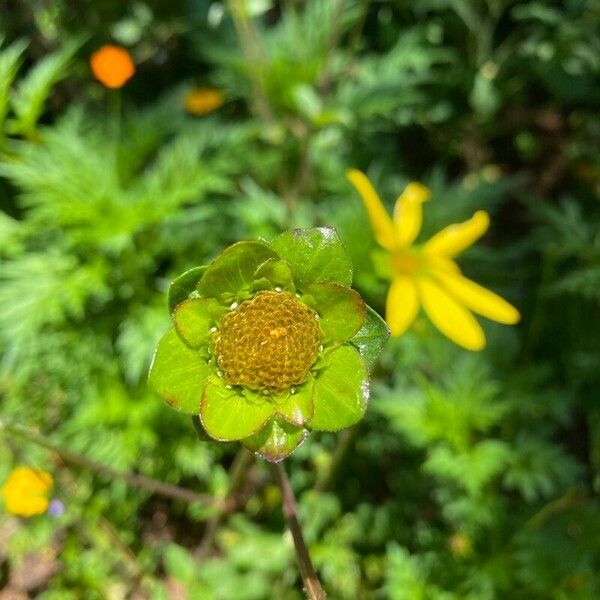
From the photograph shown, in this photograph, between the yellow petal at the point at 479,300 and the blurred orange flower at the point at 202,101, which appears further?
the blurred orange flower at the point at 202,101

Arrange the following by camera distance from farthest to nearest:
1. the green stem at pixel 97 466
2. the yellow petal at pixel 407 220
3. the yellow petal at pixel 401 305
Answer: the yellow petal at pixel 407 220 → the yellow petal at pixel 401 305 → the green stem at pixel 97 466

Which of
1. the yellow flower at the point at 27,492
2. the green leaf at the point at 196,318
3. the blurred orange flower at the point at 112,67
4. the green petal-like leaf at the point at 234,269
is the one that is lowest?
the yellow flower at the point at 27,492

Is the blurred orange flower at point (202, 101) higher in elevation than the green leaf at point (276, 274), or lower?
lower

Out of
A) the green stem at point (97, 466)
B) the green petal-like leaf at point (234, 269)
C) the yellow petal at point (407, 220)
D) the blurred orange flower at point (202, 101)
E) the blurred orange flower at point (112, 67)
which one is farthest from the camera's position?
the blurred orange flower at point (202, 101)

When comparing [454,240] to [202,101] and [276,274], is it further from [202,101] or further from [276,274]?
[202,101]

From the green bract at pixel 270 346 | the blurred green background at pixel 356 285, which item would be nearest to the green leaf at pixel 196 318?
the green bract at pixel 270 346

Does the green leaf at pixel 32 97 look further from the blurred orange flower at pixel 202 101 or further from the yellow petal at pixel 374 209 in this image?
the yellow petal at pixel 374 209
